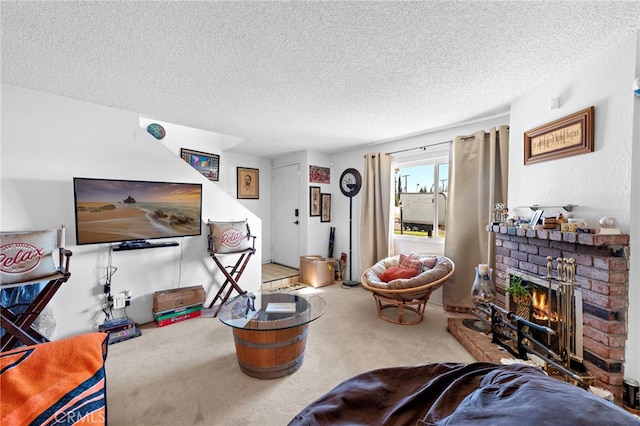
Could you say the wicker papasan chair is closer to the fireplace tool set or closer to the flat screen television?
the fireplace tool set

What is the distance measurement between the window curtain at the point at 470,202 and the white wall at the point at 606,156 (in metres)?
0.69

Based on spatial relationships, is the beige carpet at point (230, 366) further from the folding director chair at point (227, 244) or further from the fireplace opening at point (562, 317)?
the fireplace opening at point (562, 317)

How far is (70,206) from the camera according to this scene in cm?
259

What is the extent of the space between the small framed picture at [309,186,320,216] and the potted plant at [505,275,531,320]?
310cm

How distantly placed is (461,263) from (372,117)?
2065 millimetres

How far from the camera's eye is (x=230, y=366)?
7.20ft

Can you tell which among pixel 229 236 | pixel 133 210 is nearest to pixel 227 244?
pixel 229 236

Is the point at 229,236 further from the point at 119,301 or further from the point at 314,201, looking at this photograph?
the point at 314,201

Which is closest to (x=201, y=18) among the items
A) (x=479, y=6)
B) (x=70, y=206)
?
(x=479, y=6)

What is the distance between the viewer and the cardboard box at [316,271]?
4.35 m

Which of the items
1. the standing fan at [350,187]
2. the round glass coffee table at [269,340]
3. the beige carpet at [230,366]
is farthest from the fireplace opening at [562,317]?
the standing fan at [350,187]

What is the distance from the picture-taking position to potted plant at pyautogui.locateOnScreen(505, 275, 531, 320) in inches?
91.4

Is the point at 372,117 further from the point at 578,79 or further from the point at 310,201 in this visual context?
the point at 310,201

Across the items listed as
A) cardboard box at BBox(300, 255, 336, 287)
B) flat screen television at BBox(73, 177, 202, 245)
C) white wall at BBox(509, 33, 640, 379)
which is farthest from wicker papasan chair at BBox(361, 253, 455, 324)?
flat screen television at BBox(73, 177, 202, 245)
